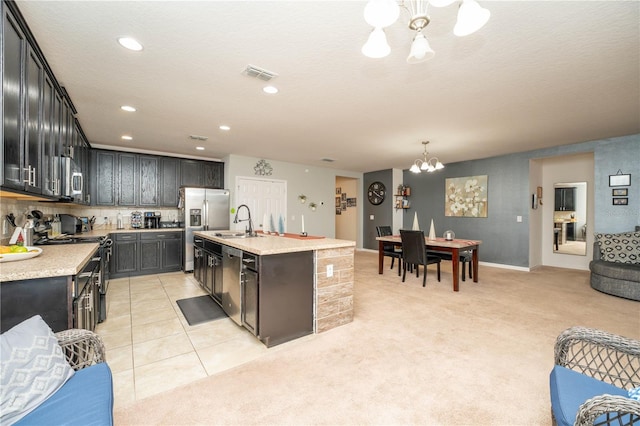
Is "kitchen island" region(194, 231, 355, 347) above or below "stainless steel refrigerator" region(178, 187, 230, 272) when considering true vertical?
below

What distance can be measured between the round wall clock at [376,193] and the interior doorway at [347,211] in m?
0.52

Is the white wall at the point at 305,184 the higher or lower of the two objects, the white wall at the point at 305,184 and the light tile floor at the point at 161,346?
the higher

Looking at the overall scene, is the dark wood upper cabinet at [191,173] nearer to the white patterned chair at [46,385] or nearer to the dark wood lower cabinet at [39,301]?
the dark wood lower cabinet at [39,301]

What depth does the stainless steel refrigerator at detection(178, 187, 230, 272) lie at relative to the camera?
17.3 ft

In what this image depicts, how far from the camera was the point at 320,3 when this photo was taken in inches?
65.1

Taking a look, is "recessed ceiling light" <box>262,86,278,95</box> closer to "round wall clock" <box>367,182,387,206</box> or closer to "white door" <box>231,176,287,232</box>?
"white door" <box>231,176,287,232</box>

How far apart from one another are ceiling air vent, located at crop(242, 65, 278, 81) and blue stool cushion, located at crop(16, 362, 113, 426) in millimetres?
2363

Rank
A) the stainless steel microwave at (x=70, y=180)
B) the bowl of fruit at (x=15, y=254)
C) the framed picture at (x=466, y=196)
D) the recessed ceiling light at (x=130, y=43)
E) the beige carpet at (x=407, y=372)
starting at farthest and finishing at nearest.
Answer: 1. the framed picture at (x=466, y=196)
2. the stainless steel microwave at (x=70, y=180)
3. the recessed ceiling light at (x=130, y=43)
4. the bowl of fruit at (x=15, y=254)
5. the beige carpet at (x=407, y=372)

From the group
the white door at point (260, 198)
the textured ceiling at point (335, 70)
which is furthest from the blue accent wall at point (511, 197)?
the white door at point (260, 198)

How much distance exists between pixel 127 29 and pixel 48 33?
583mm

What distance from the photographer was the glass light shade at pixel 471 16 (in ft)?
3.99

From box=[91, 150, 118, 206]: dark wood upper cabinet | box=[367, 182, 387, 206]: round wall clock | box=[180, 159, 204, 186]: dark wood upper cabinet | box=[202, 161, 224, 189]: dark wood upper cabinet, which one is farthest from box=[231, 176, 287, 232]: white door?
box=[367, 182, 387, 206]: round wall clock

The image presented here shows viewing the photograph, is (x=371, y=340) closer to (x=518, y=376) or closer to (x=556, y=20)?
(x=518, y=376)

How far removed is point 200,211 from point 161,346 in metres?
3.32
